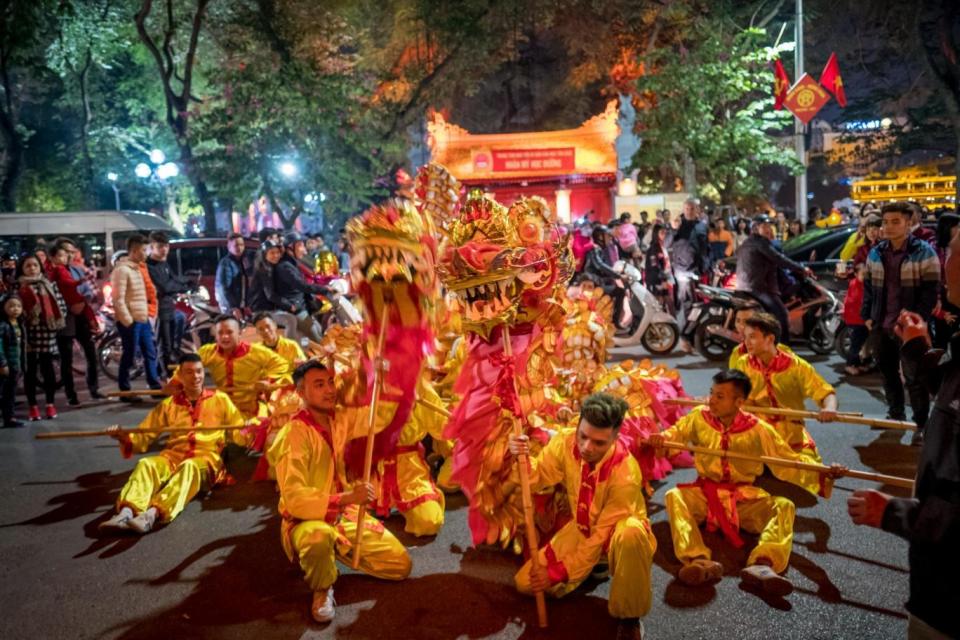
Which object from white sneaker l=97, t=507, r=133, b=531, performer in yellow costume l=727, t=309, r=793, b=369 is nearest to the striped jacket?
performer in yellow costume l=727, t=309, r=793, b=369

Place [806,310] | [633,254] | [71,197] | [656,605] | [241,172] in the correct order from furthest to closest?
[71,197], [241,172], [633,254], [806,310], [656,605]

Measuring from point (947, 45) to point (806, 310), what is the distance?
12.2 meters

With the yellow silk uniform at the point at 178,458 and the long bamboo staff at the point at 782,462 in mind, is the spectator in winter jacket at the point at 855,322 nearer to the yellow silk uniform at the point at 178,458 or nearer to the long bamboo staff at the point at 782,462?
the long bamboo staff at the point at 782,462

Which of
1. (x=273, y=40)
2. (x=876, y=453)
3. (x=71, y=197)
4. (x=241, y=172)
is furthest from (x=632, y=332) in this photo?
(x=71, y=197)

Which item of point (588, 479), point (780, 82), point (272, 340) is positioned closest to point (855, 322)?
point (588, 479)

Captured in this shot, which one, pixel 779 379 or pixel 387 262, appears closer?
pixel 387 262

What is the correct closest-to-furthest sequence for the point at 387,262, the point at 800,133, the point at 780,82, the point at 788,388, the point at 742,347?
the point at 387,262, the point at 788,388, the point at 742,347, the point at 780,82, the point at 800,133

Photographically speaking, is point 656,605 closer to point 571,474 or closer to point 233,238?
point 571,474

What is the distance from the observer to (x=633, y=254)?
12.0 metres

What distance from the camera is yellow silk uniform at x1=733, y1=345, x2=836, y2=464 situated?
15.4ft

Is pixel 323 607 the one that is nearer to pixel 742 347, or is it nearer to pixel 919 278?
pixel 742 347

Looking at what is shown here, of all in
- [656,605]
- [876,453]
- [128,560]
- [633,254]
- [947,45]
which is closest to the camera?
[656,605]

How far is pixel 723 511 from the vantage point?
3938 millimetres

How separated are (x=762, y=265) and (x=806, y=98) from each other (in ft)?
27.4
